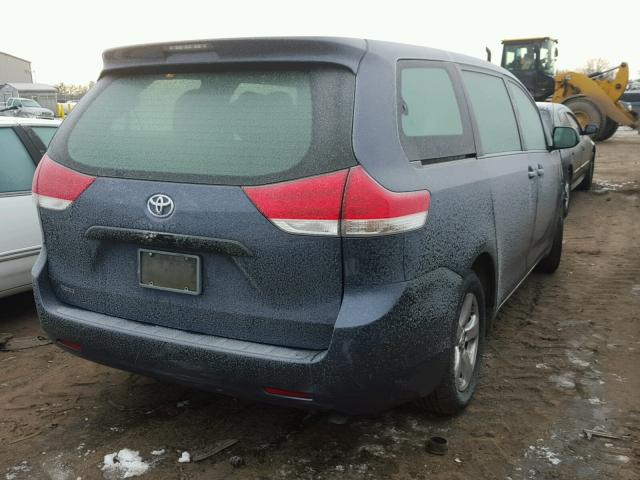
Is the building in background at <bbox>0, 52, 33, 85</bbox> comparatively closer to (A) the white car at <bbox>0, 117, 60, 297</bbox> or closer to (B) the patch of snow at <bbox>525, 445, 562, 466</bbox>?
(A) the white car at <bbox>0, 117, 60, 297</bbox>

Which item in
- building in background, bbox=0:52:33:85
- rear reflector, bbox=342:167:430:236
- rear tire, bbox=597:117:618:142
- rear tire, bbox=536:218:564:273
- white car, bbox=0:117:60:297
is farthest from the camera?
building in background, bbox=0:52:33:85

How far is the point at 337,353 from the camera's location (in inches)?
91.0

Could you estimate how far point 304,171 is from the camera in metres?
2.32

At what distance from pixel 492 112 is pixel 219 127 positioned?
6.31 feet

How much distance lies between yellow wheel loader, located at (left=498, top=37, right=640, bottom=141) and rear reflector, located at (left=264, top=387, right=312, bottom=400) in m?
15.9

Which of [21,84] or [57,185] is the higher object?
[57,185]

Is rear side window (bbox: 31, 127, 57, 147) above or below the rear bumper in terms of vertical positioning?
above

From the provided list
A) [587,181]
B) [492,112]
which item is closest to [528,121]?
[492,112]

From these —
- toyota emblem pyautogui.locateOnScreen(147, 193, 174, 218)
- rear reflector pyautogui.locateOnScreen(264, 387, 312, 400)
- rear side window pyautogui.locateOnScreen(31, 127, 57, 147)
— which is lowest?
rear reflector pyautogui.locateOnScreen(264, 387, 312, 400)

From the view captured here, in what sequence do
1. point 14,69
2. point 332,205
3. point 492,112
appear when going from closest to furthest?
point 332,205 < point 492,112 < point 14,69

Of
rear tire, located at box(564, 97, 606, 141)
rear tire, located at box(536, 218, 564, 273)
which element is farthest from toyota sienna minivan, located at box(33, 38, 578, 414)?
rear tire, located at box(564, 97, 606, 141)

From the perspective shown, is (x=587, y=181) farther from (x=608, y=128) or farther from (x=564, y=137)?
(x=608, y=128)

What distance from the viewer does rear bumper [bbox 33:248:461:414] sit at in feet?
7.61

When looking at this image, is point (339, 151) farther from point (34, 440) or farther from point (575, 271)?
point (575, 271)
